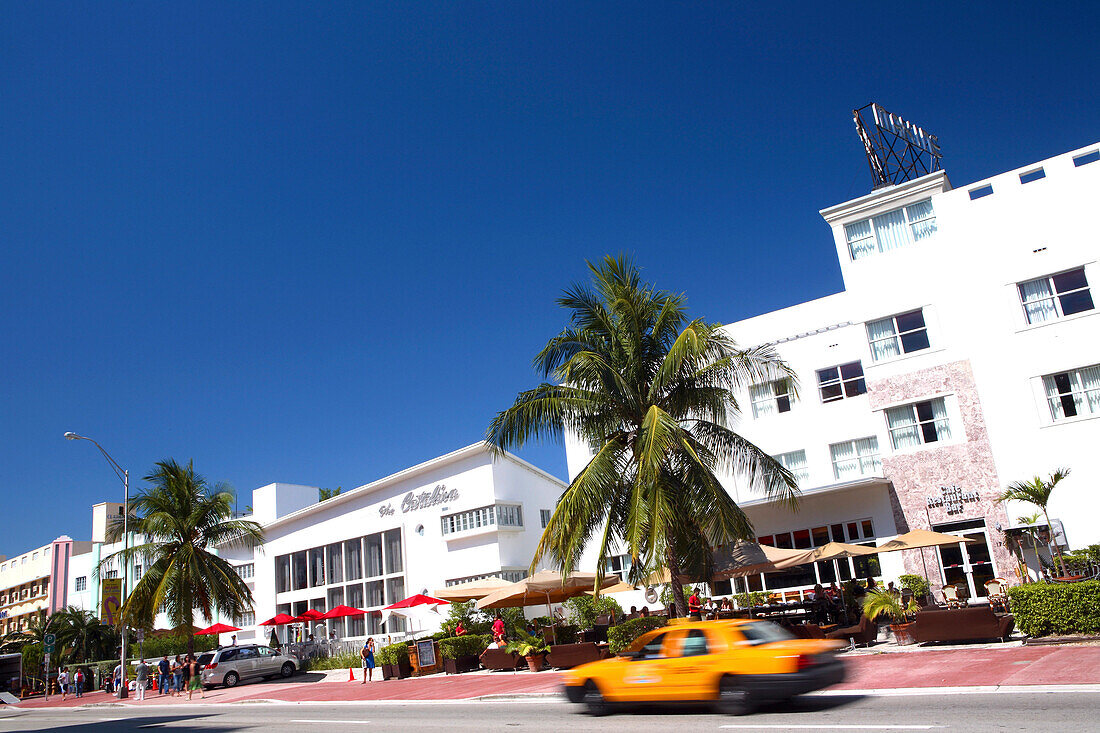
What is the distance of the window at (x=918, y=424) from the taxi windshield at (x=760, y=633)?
17.1 m

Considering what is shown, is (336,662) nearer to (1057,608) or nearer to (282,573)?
(282,573)

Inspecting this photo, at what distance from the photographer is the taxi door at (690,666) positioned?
11.4 metres

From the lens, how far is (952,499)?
25234 mm

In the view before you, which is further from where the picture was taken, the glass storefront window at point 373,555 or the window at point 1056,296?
the glass storefront window at point 373,555

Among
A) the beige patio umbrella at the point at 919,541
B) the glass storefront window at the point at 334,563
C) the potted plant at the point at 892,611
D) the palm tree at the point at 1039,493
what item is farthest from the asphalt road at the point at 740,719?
the glass storefront window at the point at 334,563

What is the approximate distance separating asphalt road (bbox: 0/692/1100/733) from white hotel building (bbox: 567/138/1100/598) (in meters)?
15.1

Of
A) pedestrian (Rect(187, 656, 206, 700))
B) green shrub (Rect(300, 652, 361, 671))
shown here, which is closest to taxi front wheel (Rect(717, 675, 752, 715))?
green shrub (Rect(300, 652, 361, 671))

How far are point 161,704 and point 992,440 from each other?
29081 mm

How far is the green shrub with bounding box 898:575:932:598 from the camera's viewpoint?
24.5m

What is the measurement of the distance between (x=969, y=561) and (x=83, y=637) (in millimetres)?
52705

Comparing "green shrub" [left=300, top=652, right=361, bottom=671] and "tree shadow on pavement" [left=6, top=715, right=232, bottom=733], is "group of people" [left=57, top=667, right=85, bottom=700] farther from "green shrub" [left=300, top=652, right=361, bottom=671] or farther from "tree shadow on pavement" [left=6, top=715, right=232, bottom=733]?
"tree shadow on pavement" [left=6, top=715, right=232, bottom=733]

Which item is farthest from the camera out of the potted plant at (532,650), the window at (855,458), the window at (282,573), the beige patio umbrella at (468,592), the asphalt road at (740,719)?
the window at (282,573)

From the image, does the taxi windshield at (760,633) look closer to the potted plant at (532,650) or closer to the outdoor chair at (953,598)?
the outdoor chair at (953,598)

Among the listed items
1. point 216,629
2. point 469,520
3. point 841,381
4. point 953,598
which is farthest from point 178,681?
point 953,598
